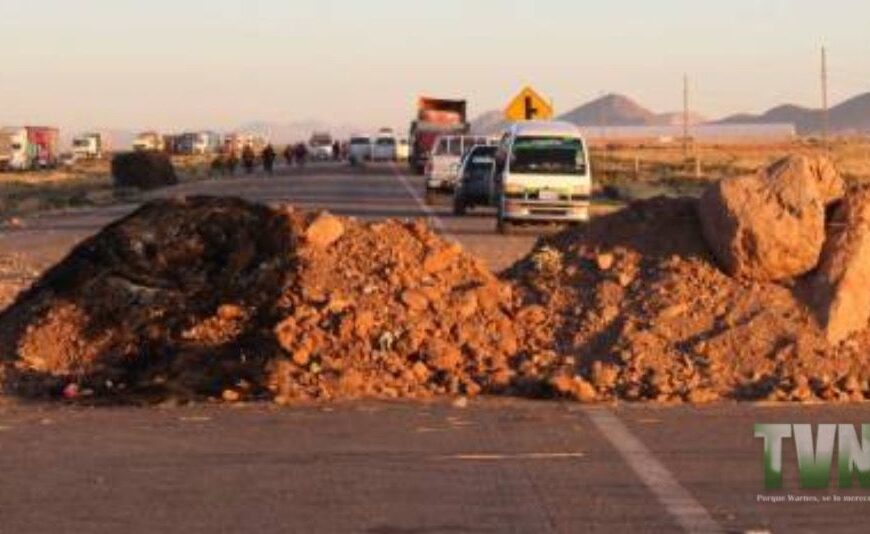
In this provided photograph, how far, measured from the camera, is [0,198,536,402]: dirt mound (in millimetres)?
12672

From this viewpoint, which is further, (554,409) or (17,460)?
(554,409)

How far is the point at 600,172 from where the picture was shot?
75.5 metres

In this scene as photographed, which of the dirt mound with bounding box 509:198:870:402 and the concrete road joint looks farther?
the concrete road joint

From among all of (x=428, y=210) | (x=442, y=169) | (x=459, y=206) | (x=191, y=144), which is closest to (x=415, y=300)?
(x=459, y=206)

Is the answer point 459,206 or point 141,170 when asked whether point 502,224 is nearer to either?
point 459,206

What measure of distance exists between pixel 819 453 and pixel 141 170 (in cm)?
6833

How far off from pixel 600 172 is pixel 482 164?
117ft

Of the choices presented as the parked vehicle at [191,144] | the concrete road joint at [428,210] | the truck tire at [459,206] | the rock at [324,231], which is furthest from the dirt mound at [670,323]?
the parked vehicle at [191,144]

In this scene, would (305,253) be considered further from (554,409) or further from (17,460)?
(17,460)

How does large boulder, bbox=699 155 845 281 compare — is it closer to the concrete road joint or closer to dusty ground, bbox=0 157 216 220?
the concrete road joint

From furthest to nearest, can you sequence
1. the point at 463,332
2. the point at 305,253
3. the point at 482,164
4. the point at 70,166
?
the point at 70,166 → the point at 482,164 → the point at 305,253 → the point at 463,332

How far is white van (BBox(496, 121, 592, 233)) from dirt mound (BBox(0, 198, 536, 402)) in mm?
17991

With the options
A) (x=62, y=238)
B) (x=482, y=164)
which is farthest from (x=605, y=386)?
(x=482, y=164)

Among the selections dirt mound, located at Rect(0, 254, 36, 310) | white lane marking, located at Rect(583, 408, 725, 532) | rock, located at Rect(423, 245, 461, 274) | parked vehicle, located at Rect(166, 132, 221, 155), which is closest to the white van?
dirt mound, located at Rect(0, 254, 36, 310)
